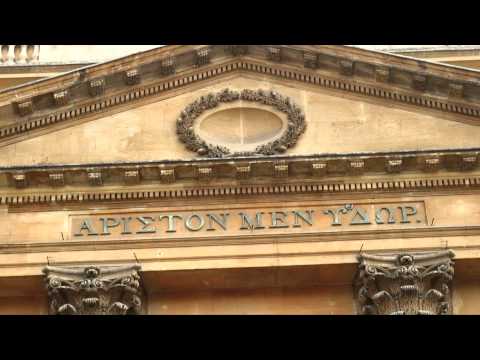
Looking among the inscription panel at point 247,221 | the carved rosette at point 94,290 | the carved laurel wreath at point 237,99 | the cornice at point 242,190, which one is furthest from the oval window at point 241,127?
the carved rosette at point 94,290

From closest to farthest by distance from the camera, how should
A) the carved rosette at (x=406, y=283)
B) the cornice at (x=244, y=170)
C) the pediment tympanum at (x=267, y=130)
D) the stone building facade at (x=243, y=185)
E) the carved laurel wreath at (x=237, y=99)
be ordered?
the carved rosette at (x=406, y=283), the stone building facade at (x=243, y=185), the cornice at (x=244, y=170), the carved laurel wreath at (x=237, y=99), the pediment tympanum at (x=267, y=130)

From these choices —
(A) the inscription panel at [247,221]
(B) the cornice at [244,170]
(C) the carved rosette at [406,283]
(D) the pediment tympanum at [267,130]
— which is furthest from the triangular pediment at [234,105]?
(C) the carved rosette at [406,283]

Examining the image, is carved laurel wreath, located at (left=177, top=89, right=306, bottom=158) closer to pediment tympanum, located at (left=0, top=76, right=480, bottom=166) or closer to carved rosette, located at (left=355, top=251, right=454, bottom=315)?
pediment tympanum, located at (left=0, top=76, right=480, bottom=166)

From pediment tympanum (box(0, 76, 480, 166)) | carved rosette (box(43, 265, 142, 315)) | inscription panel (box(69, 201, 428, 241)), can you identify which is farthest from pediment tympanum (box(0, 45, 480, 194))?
carved rosette (box(43, 265, 142, 315))

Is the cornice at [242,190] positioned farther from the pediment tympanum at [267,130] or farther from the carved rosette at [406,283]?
the carved rosette at [406,283]

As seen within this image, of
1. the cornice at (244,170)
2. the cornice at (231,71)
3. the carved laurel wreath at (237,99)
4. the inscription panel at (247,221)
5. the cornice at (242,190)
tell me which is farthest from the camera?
the cornice at (231,71)

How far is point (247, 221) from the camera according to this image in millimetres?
21078

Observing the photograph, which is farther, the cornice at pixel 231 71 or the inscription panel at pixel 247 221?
the cornice at pixel 231 71

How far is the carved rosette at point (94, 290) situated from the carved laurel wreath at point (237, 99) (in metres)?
2.98

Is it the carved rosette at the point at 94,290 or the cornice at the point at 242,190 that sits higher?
the cornice at the point at 242,190

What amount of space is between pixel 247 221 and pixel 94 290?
125 inches

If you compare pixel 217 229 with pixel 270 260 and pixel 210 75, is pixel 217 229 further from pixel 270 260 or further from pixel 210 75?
pixel 210 75

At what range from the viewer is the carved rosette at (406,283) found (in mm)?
20000

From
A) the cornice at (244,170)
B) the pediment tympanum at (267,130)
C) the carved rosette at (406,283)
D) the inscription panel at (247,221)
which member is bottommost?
the carved rosette at (406,283)
